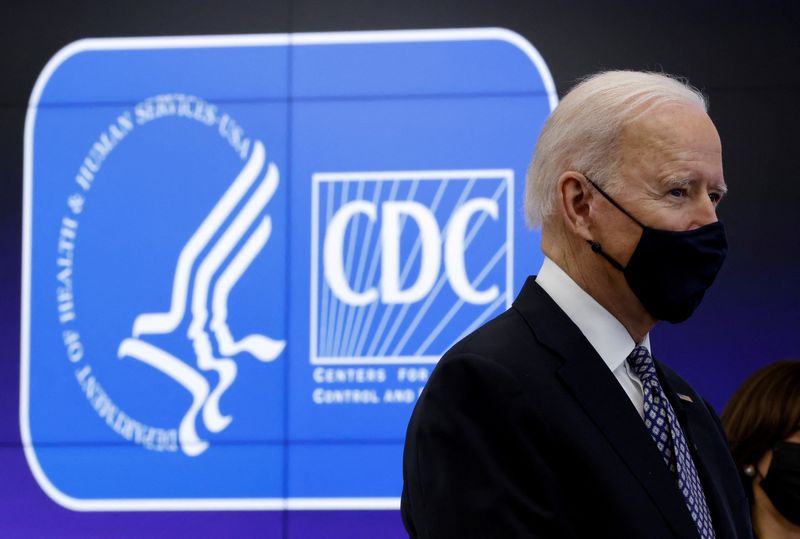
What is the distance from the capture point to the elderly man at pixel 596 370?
113cm

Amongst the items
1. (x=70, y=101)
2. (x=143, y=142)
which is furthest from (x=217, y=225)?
(x=70, y=101)

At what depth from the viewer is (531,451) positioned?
3.70 ft

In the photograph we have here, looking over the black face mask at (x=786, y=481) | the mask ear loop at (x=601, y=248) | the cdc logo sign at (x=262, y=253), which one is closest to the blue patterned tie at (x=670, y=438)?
the mask ear loop at (x=601, y=248)

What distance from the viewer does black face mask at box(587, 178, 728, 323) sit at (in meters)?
1.29

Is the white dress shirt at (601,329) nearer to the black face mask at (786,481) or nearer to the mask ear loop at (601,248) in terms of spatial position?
the mask ear loop at (601,248)

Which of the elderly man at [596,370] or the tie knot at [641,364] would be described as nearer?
the elderly man at [596,370]

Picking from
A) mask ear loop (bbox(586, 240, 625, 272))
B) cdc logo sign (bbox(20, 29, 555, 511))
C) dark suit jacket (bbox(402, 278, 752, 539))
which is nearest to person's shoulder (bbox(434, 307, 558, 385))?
dark suit jacket (bbox(402, 278, 752, 539))

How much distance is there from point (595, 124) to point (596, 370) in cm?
29

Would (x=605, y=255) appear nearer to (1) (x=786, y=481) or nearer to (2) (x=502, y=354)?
(2) (x=502, y=354)

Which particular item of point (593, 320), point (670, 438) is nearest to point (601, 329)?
point (593, 320)

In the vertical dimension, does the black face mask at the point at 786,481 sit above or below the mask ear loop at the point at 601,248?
below

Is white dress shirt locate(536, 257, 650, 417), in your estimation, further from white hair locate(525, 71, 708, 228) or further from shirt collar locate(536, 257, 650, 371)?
white hair locate(525, 71, 708, 228)

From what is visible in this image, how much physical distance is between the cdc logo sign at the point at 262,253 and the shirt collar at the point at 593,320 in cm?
231

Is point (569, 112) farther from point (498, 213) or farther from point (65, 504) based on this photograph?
point (65, 504)
